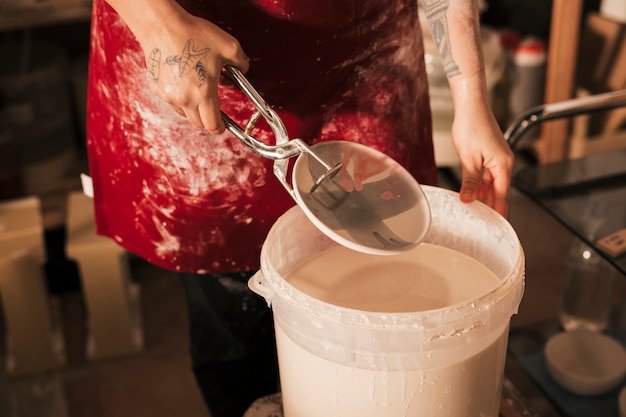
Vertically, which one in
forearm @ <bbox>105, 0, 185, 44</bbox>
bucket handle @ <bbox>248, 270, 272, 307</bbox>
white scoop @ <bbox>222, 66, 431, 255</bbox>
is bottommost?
bucket handle @ <bbox>248, 270, 272, 307</bbox>

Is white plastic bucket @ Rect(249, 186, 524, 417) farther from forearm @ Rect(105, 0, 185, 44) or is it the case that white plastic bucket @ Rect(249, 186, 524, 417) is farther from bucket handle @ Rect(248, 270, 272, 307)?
forearm @ Rect(105, 0, 185, 44)

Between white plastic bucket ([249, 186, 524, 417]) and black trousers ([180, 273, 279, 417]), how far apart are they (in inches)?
11.6

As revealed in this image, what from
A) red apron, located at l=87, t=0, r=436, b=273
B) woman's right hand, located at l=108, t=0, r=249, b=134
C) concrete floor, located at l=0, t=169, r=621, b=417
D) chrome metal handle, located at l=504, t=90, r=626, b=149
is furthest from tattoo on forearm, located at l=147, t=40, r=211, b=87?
concrete floor, located at l=0, t=169, r=621, b=417

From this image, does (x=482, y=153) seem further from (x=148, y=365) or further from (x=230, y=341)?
(x=148, y=365)

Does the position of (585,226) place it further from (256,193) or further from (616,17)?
(616,17)

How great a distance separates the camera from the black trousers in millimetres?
1045

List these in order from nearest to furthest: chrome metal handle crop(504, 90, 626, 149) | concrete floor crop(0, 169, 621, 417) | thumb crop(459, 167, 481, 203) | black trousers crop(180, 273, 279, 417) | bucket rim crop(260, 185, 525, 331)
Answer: bucket rim crop(260, 185, 525, 331) → thumb crop(459, 167, 481, 203) → black trousers crop(180, 273, 279, 417) → chrome metal handle crop(504, 90, 626, 149) → concrete floor crop(0, 169, 621, 417)

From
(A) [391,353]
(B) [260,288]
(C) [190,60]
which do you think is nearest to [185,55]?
(C) [190,60]

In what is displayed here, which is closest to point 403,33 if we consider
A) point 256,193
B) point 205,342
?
point 256,193

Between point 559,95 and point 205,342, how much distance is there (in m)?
1.36

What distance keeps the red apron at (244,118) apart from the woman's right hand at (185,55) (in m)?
0.12

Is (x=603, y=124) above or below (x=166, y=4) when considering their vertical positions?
below

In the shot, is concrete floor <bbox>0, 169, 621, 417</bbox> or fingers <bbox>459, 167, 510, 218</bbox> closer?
fingers <bbox>459, 167, 510, 218</bbox>

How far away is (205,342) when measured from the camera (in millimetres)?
1098
